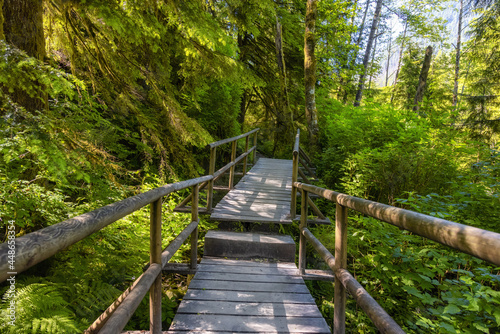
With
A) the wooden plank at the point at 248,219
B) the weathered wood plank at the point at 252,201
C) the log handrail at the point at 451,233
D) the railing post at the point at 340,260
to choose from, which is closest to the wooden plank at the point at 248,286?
the railing post at the point at 340,260

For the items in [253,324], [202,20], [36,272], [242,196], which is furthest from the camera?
[242,196]

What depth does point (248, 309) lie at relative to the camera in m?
2.51

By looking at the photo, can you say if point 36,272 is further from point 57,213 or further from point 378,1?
point 378,1

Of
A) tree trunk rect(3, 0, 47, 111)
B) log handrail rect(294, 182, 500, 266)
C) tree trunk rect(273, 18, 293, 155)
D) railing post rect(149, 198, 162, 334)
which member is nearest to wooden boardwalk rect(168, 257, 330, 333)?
railing post rect(149, 198, 162, 334)

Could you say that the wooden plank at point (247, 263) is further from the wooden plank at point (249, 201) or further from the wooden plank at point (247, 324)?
the wooden plank at point (249, 201)

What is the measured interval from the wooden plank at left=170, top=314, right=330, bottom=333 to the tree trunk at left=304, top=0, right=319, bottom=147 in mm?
7803

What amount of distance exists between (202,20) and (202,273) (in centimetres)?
315

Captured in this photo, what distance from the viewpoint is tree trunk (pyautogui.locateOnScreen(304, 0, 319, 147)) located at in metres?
8.77

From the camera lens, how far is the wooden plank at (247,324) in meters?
2.23

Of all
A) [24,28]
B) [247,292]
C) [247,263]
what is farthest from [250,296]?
[24,28]

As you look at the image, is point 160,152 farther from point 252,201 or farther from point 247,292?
point 247,292

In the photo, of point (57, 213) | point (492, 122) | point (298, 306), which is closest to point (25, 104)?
point (57, 213)

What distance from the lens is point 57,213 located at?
3.07m

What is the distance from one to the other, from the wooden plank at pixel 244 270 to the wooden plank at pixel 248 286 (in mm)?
269
